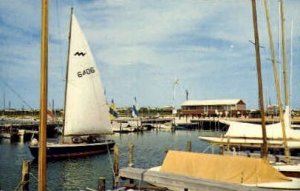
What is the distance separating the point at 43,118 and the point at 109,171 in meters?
28.6

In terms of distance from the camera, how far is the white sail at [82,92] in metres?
43.1

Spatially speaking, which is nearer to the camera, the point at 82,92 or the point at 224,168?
the point at 224,168

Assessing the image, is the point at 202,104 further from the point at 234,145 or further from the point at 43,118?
the point at 43,118

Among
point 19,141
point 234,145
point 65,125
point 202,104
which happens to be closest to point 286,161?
point 234,145

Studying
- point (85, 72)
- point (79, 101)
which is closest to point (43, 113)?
point (79, 101)

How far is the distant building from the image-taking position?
11688cm

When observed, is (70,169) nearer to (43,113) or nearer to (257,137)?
(257,137)

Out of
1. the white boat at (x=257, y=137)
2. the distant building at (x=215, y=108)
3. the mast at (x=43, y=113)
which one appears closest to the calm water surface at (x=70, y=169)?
the white boat at (x=257, y=137)

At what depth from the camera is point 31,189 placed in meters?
28.5

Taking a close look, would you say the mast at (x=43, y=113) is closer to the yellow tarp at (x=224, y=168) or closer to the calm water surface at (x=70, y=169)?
the yellow tarp at (x=224, y=168)

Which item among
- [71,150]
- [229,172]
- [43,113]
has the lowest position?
[71,150]

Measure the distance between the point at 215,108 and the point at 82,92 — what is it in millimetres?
81532

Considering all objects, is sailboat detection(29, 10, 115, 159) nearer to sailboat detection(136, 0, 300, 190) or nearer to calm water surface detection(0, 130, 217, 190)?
calm water surface detection(0, 130, 217, 190)

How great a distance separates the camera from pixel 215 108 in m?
120
